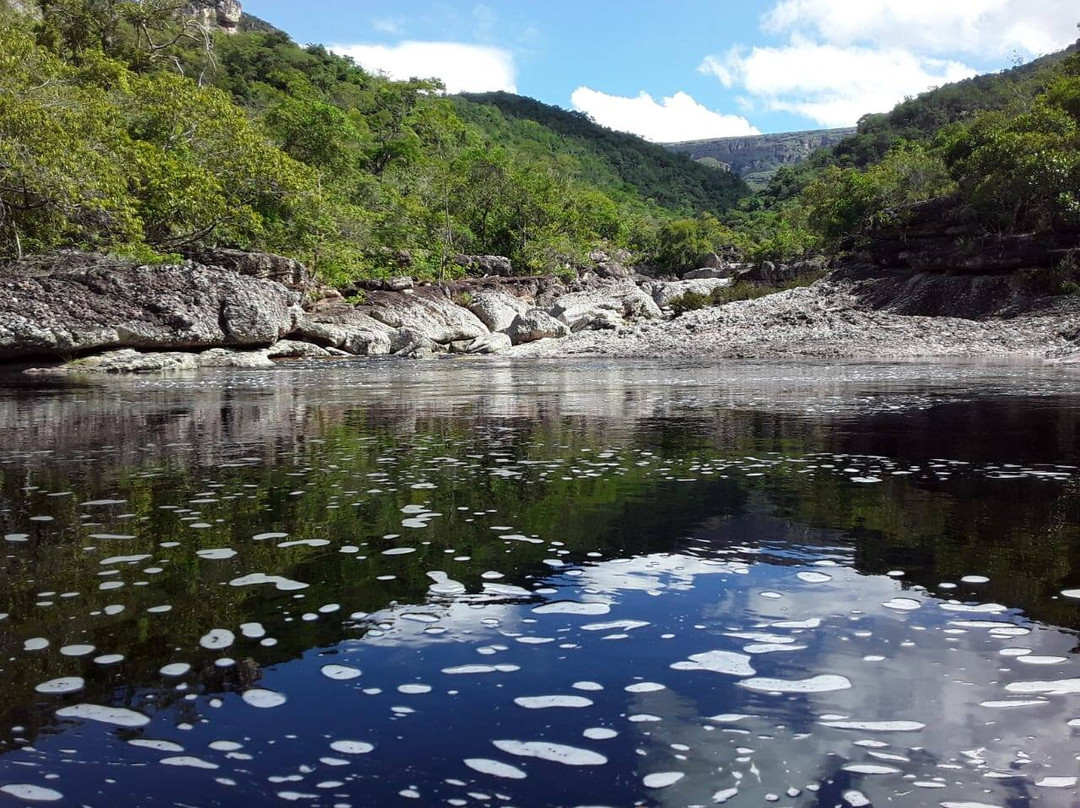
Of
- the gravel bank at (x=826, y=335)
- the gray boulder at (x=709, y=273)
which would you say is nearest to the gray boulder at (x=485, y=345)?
the gravel bank at (x=826, y=335)

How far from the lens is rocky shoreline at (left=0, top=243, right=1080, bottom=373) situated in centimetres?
2659

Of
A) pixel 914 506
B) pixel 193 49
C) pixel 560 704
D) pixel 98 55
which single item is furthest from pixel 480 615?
pixel 193 49

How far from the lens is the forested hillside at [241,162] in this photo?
80.2ft

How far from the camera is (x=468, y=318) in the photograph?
4550 centimetres

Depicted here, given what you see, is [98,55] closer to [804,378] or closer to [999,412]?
[804,378]

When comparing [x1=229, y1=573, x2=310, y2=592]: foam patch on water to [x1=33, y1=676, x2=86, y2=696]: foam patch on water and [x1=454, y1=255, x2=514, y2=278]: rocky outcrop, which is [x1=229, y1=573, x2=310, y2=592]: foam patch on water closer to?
[x1=33, y1=676, x2=86, y2=696]: foam patch on water

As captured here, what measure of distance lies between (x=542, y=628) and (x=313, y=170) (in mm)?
43551

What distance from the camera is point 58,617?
3.75m

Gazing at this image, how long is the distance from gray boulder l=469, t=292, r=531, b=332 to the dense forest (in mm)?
7163

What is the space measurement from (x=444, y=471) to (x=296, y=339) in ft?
98.5

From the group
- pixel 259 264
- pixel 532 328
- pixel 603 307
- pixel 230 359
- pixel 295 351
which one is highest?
pixel 259 264

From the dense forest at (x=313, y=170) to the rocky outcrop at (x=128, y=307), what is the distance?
1.08 m

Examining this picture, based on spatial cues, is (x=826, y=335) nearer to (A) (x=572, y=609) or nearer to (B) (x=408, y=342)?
(B) (x=408, y=342)

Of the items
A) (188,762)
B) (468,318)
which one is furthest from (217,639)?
(468,318)
